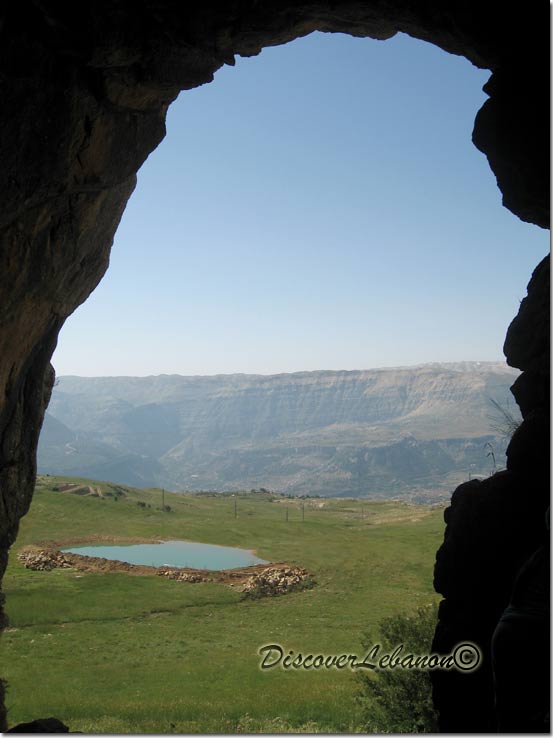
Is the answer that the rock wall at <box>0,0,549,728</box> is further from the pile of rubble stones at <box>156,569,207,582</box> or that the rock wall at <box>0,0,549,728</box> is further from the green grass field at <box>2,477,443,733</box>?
the pile of rubble stones at <box>156,569,207,582</box>

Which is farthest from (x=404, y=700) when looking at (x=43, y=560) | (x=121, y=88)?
(x=43, y=560)

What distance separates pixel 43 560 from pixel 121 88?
Answer: 159 ft

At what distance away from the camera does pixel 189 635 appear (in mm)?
38344

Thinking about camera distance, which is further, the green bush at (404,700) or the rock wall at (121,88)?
the green bush at (404,700)

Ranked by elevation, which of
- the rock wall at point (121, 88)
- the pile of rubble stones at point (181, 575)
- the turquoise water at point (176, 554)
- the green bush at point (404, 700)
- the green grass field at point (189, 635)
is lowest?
the turquoise water at point (176, 554)

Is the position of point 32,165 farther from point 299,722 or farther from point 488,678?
point 299,722

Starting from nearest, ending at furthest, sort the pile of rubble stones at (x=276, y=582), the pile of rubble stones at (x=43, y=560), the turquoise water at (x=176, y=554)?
1. the pile of rubble stones at (x=276, y=582)
2. the pile of rubble stones at (x=43, y=560)
3. the turquoise water at (x=176, y=554)

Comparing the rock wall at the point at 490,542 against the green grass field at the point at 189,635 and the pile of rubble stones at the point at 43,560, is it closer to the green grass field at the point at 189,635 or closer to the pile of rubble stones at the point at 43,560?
the green grass field at the point at 189,635

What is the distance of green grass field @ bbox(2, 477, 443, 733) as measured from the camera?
81.8ft

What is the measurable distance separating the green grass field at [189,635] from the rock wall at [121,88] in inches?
623

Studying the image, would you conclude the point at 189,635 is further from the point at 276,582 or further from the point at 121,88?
the point at 121,88

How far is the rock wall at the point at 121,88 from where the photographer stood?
14312mm

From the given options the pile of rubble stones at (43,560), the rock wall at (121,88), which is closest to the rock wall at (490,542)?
the rock wall at (121,88)

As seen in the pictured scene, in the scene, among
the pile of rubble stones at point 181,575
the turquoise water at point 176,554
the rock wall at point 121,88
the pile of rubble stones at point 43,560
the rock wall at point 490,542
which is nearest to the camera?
the rock wall at point 121,88
